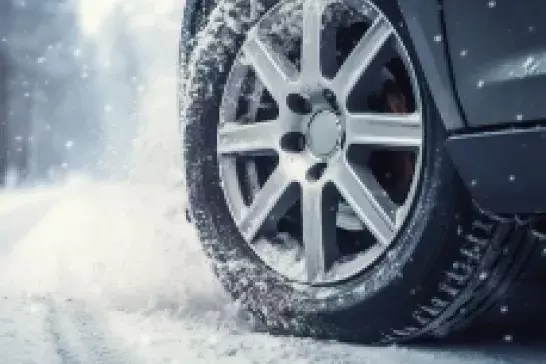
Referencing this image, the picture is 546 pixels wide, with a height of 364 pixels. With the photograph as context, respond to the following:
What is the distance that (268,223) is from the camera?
9.02 ft

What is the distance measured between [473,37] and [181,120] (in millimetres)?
1337

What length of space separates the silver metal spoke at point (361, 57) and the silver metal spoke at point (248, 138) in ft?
1.05

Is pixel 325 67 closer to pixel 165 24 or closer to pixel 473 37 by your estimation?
pixel 473 37

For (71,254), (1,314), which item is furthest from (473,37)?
(71,254)

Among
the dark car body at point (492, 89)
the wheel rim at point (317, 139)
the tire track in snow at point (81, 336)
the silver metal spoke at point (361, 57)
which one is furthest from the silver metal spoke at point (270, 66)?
the tire track in snow at point (81, 336)

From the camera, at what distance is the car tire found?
2.12 meters

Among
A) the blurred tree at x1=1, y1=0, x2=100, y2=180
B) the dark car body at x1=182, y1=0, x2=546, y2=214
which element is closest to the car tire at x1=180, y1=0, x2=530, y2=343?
the dark car body at x1=182, y1=0, x2=546, y2=214

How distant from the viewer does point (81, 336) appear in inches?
101

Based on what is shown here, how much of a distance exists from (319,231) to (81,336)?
0.82 meters

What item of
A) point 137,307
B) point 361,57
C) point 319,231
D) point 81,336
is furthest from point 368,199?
point 137,307

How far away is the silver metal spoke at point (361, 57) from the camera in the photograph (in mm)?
2336

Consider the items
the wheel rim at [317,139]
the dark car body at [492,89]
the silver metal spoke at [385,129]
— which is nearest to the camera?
the dark car body at [492,89]

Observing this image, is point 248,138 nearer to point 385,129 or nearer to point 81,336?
point 385,129

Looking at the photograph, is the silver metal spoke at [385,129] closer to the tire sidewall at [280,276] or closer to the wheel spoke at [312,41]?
the tire sidewall at [280,276]
